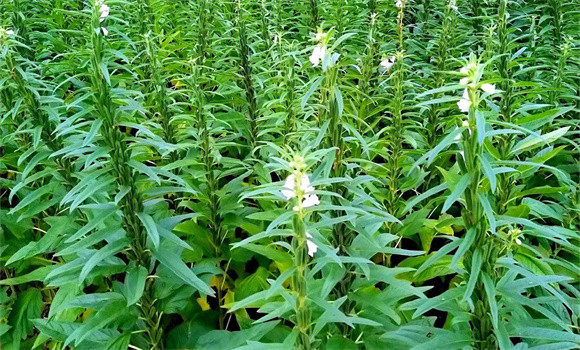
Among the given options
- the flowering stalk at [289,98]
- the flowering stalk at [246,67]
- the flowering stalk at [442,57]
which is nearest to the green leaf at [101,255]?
the flowering stalk at [289,98]

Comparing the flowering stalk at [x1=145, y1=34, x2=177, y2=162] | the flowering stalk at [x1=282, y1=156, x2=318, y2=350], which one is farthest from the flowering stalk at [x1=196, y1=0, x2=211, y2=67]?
the flowering stalk at [x1=282, y1=156, x2=318, y2=350]

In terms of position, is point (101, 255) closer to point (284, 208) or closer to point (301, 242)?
point (284, 208)

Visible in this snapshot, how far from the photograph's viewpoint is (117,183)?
7.80 feet

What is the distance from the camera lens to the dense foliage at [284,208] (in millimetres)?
1898

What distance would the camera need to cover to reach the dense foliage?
1.90 m

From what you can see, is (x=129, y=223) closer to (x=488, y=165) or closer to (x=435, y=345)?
(x=435, y=345)

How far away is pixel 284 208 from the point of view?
221cm

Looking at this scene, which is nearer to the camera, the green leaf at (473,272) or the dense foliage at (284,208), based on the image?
the green leaf at (473,272)

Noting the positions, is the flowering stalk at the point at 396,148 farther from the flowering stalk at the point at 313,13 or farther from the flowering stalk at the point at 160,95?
the flowering stalk at the point at 313,13

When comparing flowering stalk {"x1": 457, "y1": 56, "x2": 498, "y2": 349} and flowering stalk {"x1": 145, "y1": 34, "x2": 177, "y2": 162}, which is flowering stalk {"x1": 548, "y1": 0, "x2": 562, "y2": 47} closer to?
flowering stalk {"x1": 457, "y1": 56, "x2": 498, "y2": 349}

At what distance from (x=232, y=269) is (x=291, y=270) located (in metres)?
1.60

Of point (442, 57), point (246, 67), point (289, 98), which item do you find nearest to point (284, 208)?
point (289, 98)

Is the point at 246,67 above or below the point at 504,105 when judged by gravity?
above

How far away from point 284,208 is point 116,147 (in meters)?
0.78
